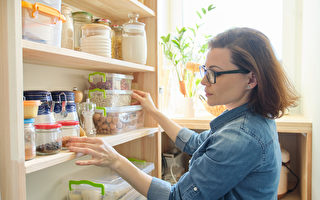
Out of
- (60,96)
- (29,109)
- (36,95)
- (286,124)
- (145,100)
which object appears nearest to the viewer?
(29,109)

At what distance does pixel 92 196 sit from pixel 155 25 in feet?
3.02

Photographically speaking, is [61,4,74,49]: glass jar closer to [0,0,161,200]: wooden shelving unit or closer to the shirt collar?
[0,0,161,200]: wooden shelving unit

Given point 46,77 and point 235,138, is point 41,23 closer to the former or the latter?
point 46,77

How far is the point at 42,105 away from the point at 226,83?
628 mm

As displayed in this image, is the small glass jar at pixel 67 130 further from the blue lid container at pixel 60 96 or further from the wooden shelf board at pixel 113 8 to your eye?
the wooden shelf board at pixel 113 8

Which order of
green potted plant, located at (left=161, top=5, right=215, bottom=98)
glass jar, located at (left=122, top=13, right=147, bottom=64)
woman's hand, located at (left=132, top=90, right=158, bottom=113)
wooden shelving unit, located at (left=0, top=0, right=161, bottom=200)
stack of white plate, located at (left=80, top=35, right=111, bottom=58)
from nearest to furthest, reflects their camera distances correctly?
1. wooden shelving unit, located at (left=0, top=0, right=161, bottom=200)
2. stack of white plate, located at (left=80, top=35, right=111, bottom=58)
3. glass jar, located at (left=122, top=13, right=147, bottom=64)
4. woman's hand, located at (left=132, top=90, right=158, bottom=113)
5. green potted plant, located at (left=161, top=5, right=215, bottom=98)

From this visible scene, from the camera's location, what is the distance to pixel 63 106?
0.90 metres

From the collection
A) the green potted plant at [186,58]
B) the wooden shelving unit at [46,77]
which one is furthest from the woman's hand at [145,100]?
the green potted plant at [186,58]

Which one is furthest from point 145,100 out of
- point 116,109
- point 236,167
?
point 236,167

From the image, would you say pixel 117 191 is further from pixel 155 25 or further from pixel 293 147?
pixel 293 147

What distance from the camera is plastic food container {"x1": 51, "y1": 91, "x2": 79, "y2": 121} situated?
2.90ft

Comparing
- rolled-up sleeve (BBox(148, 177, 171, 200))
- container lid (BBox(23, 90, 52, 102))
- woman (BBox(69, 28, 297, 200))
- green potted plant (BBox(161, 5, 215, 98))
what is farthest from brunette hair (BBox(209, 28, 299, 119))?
green potted plant (BBox(161, 5, 215, 98))

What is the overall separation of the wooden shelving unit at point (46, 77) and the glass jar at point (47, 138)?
3 centimetres

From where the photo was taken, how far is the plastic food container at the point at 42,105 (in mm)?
771
